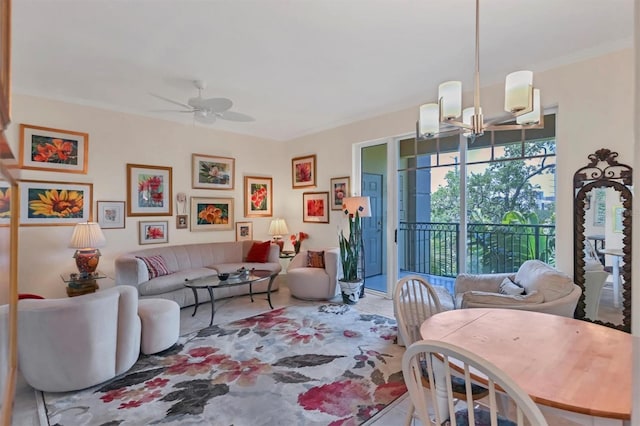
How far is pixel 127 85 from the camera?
3727 mm

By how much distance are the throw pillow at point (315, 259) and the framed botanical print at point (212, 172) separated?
199 centimetres

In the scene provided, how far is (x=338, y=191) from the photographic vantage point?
5355mm

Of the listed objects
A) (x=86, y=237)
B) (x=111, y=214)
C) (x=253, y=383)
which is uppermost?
(x=111, y=214)

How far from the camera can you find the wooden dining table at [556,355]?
1081mm

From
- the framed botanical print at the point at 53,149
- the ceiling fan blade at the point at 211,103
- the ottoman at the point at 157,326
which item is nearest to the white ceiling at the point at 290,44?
the ceiling fan blade at the point at 211,103

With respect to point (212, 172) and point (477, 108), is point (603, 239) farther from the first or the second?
point (212, 172)

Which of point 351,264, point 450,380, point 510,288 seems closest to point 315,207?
point 351,264

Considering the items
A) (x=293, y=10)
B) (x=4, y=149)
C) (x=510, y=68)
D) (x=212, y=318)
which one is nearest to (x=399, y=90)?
(x=510, y=68)

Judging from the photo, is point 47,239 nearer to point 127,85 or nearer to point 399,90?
point 127,85

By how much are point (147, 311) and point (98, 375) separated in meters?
0.59

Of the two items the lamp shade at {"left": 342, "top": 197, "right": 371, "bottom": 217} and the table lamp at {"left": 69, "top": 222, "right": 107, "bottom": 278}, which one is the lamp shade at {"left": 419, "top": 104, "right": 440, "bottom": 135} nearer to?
the lamp shade at {"left": 342, "top": 197, "right": 371, "bottom": 217}

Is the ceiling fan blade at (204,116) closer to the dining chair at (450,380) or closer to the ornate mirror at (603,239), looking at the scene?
the dining chair at (450,380)

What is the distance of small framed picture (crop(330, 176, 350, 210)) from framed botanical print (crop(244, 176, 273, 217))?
142cm

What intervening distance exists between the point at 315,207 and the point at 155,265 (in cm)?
273
